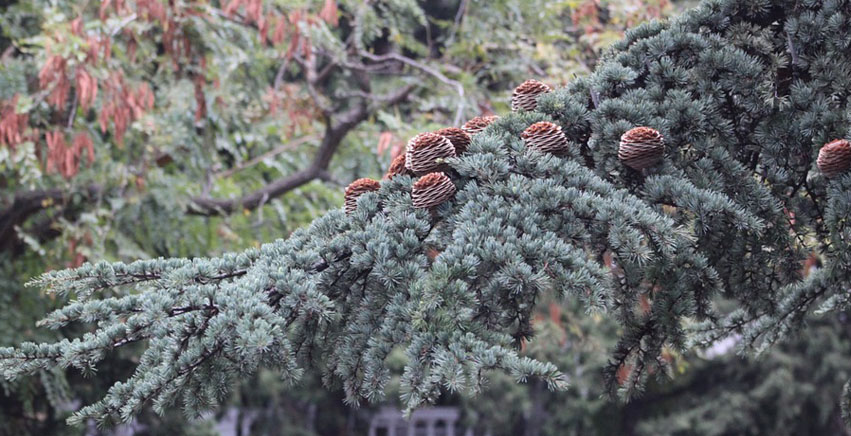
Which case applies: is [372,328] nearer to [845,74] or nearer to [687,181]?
[687,181]

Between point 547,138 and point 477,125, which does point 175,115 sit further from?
point 547,138

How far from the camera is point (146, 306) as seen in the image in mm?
1633

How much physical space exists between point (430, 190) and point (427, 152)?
0.37 feet

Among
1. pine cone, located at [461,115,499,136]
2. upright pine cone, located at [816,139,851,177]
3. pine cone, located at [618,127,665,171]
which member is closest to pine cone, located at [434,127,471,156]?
pine cone, located at [461,115,499,136]

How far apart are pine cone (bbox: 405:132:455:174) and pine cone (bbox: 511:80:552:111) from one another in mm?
333

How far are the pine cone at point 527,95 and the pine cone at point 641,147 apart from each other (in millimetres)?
325

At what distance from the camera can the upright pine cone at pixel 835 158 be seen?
180cm

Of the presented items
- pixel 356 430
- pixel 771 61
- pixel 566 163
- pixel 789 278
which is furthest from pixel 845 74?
pixel 356 430

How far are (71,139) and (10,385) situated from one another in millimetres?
1543

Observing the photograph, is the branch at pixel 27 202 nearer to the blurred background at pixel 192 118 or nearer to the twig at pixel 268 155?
the blurred background at pixel 192 118

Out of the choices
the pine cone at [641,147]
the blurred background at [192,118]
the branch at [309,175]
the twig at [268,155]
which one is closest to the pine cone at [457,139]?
the pine cone at [641,147]

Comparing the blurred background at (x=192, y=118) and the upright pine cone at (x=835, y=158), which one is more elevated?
the upright pine cone at (x=835, y=158)

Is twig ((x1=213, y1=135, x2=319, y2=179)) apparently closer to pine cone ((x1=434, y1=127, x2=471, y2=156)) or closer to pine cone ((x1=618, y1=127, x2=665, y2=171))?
pine cone ((x1=434, y1=127, x2=471, y2=156))

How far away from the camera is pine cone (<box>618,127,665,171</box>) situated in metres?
1.82
